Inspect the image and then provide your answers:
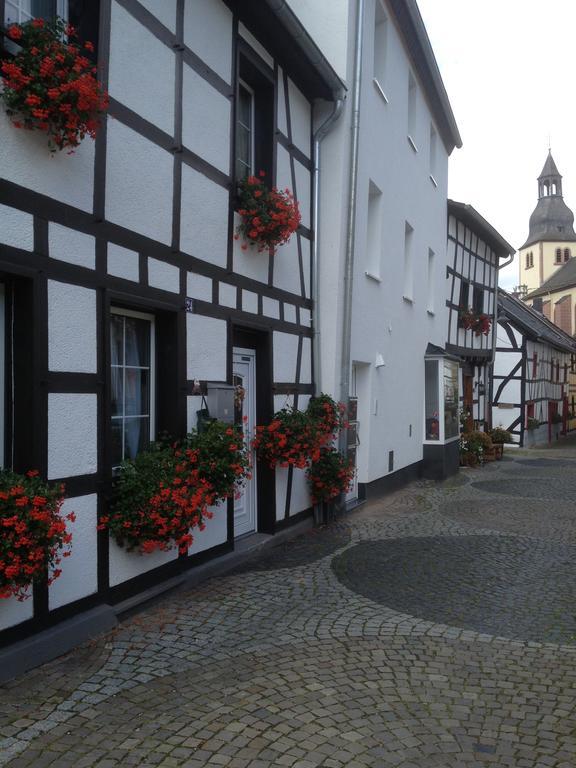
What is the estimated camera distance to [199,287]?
20.1 ft

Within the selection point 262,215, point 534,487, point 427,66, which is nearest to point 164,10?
point 262,215

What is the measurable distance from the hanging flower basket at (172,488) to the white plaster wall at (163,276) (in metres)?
1.12

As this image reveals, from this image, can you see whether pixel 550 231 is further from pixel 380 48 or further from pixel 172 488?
pixel 172 488

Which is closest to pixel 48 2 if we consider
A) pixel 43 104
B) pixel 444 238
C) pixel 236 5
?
Result: pixel 43 104

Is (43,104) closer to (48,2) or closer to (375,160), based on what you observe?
(48,2)

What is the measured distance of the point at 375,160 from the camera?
33.1ft

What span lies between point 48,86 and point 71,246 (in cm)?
94

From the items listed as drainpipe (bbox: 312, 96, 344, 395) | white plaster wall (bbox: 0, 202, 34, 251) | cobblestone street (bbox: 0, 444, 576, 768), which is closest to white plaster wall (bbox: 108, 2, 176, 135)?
white plaster wall (bbox: 0, 202, 34, 251)

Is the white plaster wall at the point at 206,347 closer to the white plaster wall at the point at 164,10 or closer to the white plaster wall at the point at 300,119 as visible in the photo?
the white plaster wall at the point at 164,10

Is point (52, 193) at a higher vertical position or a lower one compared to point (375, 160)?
lower

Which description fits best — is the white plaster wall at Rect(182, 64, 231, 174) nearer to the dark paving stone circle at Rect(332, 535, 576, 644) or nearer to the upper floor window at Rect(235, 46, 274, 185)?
the upper floor window at Rect(235, 46, 274, 185)

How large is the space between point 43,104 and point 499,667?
13.7 ft

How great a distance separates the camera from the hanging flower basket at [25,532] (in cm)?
361

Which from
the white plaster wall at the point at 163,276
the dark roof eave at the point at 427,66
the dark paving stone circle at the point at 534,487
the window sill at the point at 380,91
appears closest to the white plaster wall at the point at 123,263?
the white plaster wall at the point at 163,276
